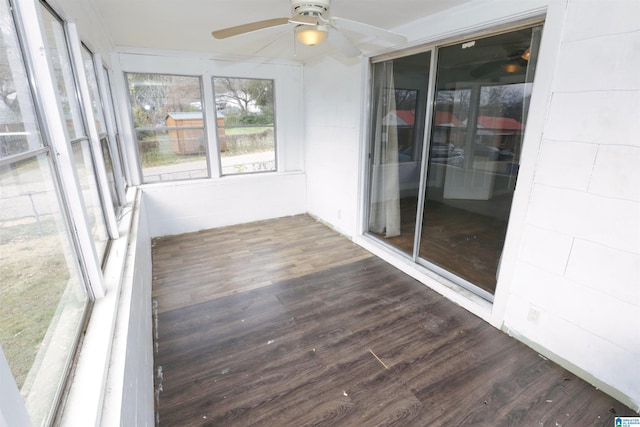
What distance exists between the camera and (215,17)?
2.65 metres

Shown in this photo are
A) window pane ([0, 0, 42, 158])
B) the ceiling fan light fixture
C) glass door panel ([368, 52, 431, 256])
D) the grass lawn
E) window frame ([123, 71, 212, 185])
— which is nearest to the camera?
the grass lawn

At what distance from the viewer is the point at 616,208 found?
66.6 inches

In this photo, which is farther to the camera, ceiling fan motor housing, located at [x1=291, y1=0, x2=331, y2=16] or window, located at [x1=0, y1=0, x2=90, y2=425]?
ceiling fan motor housing, located at [x1=291, y1=0, x2=331, y2=16]

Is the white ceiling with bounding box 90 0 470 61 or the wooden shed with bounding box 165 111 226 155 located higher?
the white ceiling with bounding box 90 0 470 61

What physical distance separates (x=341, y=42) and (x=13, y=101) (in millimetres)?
1842

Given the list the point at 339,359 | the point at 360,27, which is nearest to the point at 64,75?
the point at 360,27

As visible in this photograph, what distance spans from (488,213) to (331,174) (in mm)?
2562

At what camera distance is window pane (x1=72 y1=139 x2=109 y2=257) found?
1.86 metres

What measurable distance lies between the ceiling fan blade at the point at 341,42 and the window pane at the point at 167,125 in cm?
268

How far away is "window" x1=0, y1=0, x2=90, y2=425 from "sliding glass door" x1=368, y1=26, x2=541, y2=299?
2.73 meters

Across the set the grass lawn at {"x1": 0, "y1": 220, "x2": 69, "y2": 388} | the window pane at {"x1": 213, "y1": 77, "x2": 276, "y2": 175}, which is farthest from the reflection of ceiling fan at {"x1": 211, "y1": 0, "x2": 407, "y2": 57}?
the window pane at {"x1": 213, "y1": 77, "x2": 276, "y2": 175}

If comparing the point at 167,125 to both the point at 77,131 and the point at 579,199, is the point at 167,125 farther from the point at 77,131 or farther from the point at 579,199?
the point at 579,199

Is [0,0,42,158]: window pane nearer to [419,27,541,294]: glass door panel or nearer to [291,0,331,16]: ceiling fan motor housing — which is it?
[291,0,331,16]: ceiling fan motor housing

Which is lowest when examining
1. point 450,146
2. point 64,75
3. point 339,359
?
point 339,359
